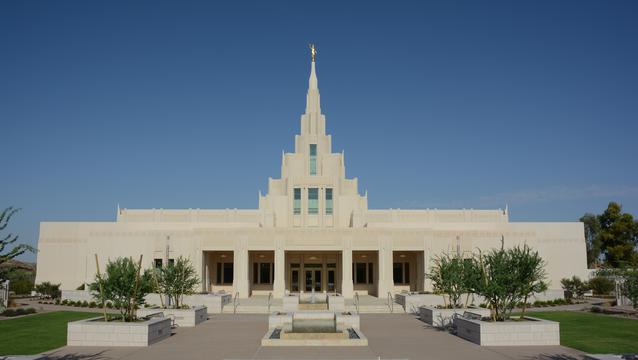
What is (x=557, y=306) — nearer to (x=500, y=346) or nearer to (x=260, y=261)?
(x=500, y=346)

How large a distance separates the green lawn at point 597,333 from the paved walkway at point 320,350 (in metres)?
1.23

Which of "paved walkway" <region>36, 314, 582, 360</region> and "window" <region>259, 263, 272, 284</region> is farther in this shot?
"window" <region>259, 263, 272, 284</region>

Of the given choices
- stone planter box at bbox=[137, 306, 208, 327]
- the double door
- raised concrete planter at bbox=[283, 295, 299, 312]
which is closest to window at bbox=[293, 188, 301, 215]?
the double door

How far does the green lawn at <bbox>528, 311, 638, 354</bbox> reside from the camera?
60.2 feet

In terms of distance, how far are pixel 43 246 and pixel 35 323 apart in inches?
1099

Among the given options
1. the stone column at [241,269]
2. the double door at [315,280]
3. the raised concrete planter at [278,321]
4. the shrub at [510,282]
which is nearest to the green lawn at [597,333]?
the shrub at [510,282]

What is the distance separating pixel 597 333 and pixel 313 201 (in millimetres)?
32434

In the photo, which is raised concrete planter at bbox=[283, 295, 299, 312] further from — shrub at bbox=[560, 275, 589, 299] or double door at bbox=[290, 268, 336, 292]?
shrub at bbox=[560, 275, 589, 299]

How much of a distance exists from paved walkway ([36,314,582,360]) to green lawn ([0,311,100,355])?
4.51ft

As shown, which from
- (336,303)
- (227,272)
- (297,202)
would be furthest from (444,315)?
(227,272)

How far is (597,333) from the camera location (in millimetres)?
22156

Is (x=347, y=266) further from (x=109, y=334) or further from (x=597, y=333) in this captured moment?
(x=109, y=334)

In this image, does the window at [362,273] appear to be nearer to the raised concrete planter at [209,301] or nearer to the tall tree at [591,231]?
the raised concrete planter at [209,301]

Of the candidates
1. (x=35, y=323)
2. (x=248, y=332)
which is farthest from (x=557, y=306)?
(x=35, y=323)
